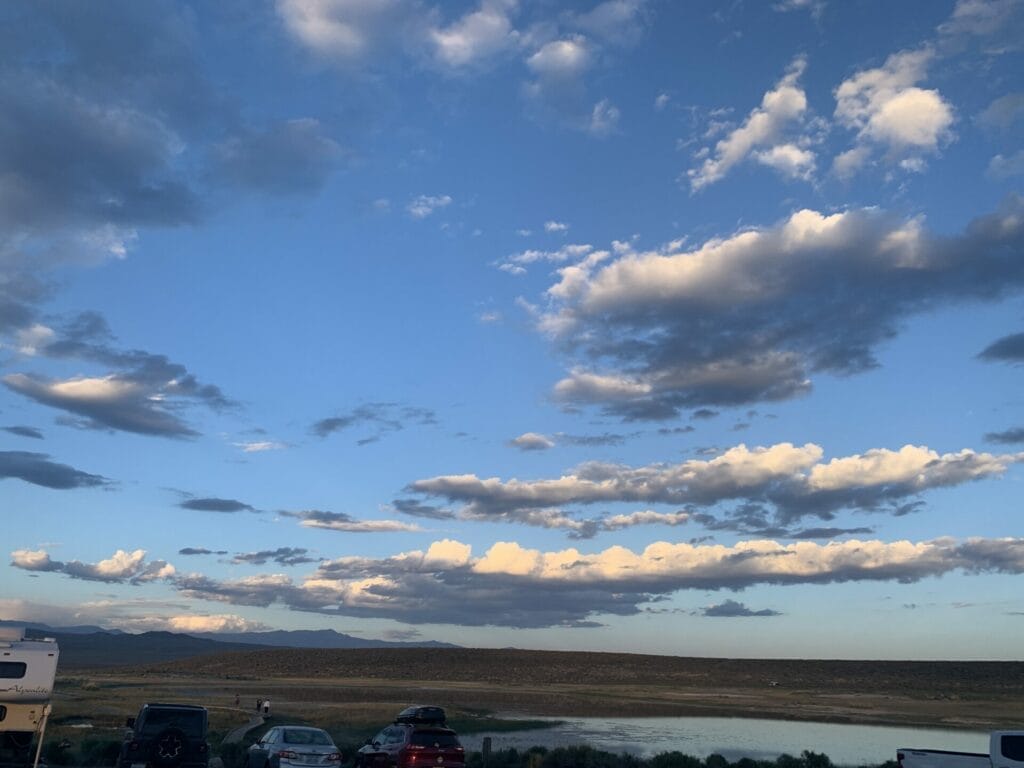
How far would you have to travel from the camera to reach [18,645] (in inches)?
871

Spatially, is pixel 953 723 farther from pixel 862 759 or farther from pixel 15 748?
pixel 15 748

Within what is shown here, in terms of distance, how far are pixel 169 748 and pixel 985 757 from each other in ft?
61.3

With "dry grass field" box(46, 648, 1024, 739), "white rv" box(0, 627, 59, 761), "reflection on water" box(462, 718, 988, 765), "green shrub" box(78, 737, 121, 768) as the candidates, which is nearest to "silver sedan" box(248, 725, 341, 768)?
"white rv" box(0, 627, 59, 761)

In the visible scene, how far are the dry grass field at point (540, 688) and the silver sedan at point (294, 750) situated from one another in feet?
60.4

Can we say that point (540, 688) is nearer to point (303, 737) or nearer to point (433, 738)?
point (433, 738)

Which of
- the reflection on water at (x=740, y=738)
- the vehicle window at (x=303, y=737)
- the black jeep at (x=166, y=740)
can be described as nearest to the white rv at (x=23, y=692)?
the black jeep at (x=166, y=740)

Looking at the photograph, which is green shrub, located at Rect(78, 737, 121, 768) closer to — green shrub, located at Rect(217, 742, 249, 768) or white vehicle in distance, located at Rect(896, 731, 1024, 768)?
green shrub, located at Rect(217, 742, 249, 768)

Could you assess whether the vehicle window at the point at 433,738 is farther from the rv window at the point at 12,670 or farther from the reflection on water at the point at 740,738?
the reflection on water at the point at 740,738

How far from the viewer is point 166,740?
73.8 feet

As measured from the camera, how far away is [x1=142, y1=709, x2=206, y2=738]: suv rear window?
23.2m

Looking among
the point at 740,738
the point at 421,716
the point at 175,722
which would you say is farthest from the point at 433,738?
the point at 740,738

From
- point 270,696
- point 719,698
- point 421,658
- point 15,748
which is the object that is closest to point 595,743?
point 15,748

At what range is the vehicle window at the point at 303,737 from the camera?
24.3 m

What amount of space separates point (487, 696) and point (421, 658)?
72.5 meters
